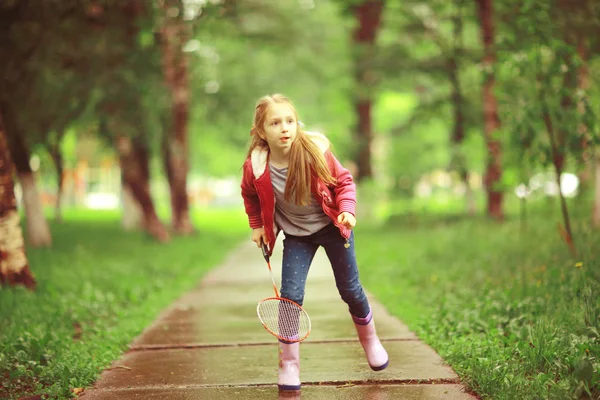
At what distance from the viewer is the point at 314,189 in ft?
15.5

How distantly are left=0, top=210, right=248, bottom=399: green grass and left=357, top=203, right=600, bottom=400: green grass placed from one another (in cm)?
256

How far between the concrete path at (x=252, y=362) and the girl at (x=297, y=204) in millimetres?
270

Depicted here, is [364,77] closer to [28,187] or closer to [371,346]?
[28,187]

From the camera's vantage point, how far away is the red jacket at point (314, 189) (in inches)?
185

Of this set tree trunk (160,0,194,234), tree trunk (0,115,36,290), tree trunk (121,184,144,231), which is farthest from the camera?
tree trunk (121,184,144,231)

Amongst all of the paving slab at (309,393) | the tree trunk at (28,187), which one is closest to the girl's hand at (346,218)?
the paving slab at (309,393)

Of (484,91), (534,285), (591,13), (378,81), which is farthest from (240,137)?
(534,285)

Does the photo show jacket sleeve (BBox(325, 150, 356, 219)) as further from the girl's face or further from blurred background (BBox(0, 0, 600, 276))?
blurred background (BBox(0, 0, 600, 276))

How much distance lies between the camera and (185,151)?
798 inches

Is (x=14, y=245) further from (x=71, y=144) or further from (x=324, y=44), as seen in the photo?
(x=71, y=144)

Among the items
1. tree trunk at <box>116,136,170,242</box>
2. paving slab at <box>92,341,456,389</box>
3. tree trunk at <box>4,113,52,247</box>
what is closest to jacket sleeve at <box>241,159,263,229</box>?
paving slab at <box>92,341,456,389</box>

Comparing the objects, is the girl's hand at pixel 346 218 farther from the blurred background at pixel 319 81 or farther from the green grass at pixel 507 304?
the blurred background at pixel 319 81

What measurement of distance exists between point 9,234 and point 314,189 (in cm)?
515

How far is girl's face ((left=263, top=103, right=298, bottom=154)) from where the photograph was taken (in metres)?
4.68
